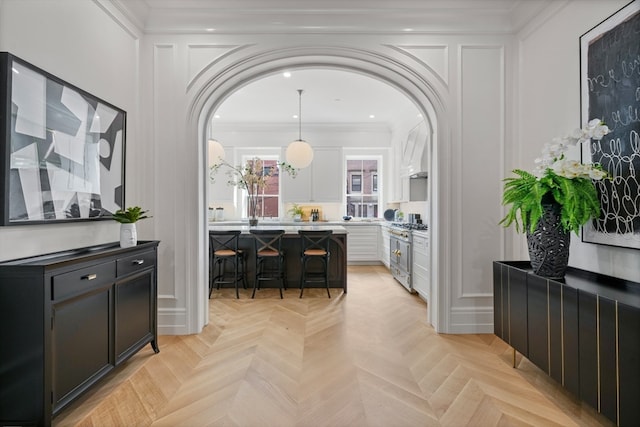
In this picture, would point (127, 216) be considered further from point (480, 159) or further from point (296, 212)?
point (296, 212)

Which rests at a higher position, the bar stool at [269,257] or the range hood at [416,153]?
the range hood at [416,153]

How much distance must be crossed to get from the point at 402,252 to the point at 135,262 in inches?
150

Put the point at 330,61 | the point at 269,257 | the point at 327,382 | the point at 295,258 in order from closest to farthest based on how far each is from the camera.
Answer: the point at 327,382
the point at 330,61
the point at 269,257
the point at 295,258

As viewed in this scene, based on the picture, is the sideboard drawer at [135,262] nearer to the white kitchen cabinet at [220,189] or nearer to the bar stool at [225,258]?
the bar stool at [225,258]

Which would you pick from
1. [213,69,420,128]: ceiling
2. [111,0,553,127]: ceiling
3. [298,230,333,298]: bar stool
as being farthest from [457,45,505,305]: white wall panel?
[298,230,333,298]: bar stool

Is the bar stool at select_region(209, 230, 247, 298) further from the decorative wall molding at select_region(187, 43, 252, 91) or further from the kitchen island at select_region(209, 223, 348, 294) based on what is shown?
the decorative wall molding at select_region(187, 43, 252, 91)

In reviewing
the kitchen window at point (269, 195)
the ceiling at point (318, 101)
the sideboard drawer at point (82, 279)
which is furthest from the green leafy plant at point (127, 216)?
the kitchen window at point (269, 195)

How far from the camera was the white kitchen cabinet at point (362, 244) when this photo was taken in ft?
23.0

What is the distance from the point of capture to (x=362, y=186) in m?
7.66

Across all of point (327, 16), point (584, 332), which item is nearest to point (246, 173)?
point (327, 16)

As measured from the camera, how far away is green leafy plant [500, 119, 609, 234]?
2037 millimetres

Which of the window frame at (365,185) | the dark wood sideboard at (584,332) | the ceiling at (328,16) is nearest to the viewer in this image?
the dark wood sideboard at (584,332)

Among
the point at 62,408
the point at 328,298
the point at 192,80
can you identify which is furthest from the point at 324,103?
the point at 62,408

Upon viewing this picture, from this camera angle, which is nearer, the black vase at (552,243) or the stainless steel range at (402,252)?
the black vase at (552,243)
